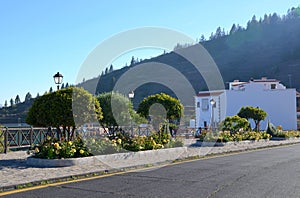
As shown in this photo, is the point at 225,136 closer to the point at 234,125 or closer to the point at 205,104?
the point at 234,125

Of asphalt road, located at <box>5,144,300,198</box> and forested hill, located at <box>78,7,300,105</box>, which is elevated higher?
forested hill, located at <box>78,7,300,105</box>

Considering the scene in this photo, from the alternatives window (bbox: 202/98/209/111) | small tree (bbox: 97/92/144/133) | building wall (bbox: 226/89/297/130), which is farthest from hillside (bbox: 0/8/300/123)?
small tree (bbox: 97/92/144/133)

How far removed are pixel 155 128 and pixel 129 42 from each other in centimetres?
734

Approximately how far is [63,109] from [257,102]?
48.5m

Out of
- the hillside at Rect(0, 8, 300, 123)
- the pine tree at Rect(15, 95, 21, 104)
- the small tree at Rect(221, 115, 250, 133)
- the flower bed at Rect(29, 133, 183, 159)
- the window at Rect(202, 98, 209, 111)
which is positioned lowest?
the flower bed at Rect(29, 133, 183, 159)

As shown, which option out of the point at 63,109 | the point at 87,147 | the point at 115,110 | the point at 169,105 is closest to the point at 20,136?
the point at 115,110

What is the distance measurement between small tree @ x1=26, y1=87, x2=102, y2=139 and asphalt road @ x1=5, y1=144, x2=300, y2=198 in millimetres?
3607

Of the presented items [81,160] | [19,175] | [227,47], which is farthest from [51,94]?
[227,47]

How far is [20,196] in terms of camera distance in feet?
23.4

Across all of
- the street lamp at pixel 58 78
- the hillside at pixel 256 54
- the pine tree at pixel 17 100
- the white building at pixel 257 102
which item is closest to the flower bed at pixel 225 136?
the street lamp at pixel 58 78

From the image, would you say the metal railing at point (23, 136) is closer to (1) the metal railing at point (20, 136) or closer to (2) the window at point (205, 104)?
(1) the metal railing at point (20, 136)

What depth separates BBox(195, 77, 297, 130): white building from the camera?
2219 inches

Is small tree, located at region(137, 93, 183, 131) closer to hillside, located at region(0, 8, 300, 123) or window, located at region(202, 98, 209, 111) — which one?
window, located at region(202, 98, 209, 111)

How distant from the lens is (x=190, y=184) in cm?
841
